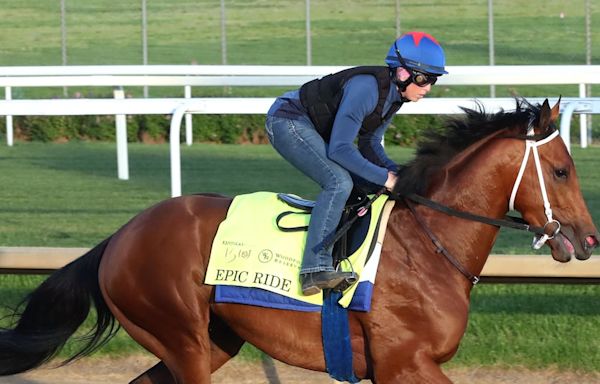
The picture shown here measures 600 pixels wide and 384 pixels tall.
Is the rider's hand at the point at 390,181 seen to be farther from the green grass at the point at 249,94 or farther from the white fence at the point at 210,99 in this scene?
the green grass at the point at 249,94

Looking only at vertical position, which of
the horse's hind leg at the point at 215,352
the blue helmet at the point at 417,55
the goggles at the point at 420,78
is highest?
the blue helmet at the point at 417,55

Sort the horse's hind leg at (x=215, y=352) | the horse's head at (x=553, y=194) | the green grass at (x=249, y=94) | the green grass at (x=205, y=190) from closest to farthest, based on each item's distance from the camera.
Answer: the horse's head at (x=553, y=194), the horse's hind leg at (x=215, y=352), the green grass at (x=205, y=190), the green grass at (x=249, y=94)

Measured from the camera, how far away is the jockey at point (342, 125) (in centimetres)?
429

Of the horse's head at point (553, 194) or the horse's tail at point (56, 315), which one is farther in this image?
the horse's tail at point (56, 315)

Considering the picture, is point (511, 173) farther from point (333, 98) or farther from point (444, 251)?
point (333, 98)

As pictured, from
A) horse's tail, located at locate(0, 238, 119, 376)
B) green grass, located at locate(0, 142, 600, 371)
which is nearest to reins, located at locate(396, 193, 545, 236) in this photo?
horse's tail, located at locate(0, 238, 119, 376)

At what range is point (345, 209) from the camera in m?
4.48

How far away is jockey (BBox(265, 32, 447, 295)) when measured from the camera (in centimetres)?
429

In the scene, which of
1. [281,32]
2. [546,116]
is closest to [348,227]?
[546,116]

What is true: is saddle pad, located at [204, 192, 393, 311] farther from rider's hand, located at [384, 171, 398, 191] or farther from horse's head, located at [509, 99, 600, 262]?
horse's head, located at [509, 99, 600, 262]

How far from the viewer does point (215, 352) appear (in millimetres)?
4867

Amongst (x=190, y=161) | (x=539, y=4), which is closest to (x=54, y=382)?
(x=190, y=161)

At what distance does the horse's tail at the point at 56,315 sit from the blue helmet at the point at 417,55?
1466 millimetres

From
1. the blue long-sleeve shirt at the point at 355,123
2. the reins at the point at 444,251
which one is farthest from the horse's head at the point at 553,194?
the blue long-sleeve shirt at the point at 355,123
